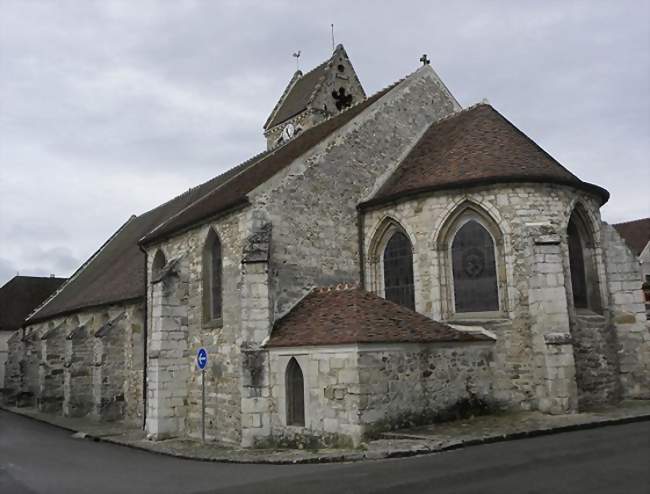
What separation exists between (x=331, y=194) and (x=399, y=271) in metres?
2.60

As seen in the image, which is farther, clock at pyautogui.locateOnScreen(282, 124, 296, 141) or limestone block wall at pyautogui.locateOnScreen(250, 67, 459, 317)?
clock at pyautogui.locateOnScreen(282, 124, 296, 141)

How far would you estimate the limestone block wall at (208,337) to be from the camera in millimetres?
14039

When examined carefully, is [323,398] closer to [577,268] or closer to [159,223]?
[577,268]

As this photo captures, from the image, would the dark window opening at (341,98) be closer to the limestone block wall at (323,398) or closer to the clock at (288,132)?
the clock at (288,132)

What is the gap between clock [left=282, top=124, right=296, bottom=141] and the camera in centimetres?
2645

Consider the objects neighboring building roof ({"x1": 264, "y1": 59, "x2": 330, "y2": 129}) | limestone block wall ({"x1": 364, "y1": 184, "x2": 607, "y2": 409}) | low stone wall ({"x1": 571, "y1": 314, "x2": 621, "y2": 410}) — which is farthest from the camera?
neighboring building roof ({"x1": 264, "y1": 59, "x2": 330, "y2": 129})

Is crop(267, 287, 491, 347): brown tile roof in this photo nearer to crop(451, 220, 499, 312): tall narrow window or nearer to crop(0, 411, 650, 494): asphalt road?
crop(451, 220, 499, 312): tall narrow window

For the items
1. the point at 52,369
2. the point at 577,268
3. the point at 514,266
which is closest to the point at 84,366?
the point at 52,369

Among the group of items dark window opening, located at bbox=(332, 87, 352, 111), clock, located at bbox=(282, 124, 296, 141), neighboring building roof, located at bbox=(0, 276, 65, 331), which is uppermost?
dark window opening, located at bbox=(332, 87, 352, 111)

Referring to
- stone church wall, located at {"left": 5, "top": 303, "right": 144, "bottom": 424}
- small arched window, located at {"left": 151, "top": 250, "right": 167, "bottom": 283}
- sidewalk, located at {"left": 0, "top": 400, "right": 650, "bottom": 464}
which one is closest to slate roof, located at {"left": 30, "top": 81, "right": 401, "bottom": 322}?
small arched window, located at {"left": 151, "top": 250, "right": 167, "bottom": 283}

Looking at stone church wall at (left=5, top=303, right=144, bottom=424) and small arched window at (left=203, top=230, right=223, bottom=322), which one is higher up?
small arched window at (left=203, top=230, right=223, bottom=322)

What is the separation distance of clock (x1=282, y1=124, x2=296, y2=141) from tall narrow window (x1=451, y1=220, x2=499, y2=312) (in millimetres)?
13328

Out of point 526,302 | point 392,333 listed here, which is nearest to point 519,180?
point 526,302

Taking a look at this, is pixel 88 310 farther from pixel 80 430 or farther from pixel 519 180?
pixel 519 180
